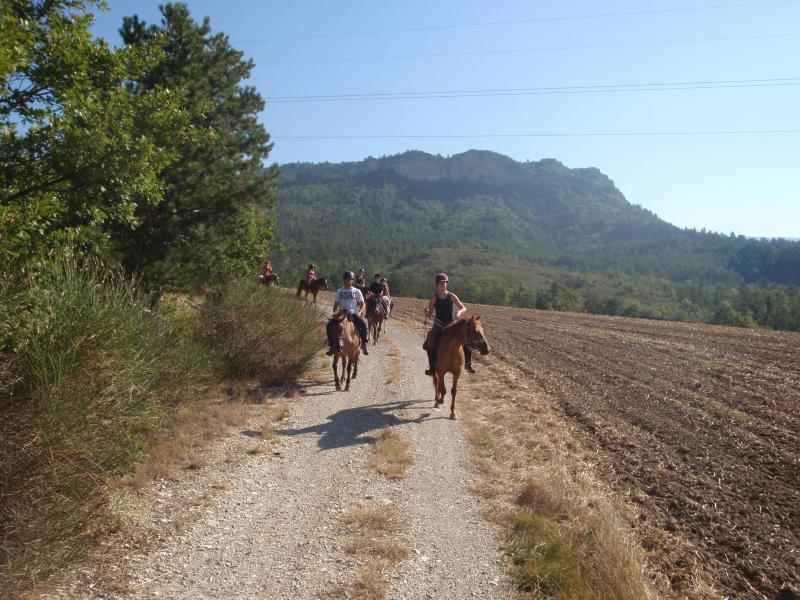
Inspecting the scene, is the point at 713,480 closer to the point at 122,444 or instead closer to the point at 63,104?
the point at 122,444

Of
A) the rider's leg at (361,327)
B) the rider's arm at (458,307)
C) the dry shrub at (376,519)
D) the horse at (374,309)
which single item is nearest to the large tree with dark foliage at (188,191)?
the rider's leg at (361,327)

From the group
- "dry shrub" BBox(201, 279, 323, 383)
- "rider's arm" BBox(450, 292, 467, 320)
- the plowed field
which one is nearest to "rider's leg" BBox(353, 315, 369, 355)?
"dry shrub" BBox(201, 279, 323, 383)

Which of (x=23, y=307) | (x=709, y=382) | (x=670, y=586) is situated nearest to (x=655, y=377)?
(x=709, y=382)

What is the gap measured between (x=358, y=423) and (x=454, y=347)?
2.52 m

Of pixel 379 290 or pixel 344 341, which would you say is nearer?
pixel 344 341

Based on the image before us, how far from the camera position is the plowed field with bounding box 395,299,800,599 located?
566cm

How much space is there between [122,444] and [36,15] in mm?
5584

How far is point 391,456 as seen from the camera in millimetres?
7789

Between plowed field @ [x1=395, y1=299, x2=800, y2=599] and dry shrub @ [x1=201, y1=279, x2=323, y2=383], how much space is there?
6.51 metres

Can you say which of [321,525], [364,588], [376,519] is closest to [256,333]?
[321,525]

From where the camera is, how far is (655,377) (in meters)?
15.4

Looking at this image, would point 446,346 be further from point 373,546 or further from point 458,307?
point 373,546

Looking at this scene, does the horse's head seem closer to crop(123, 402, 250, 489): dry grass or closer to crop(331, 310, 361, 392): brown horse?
crop(331, 310, 361, 392): brown horse

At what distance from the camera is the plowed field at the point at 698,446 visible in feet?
18.6
